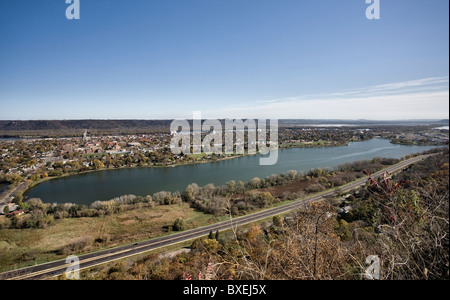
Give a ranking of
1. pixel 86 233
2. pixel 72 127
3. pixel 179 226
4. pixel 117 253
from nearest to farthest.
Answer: pixel 117 253 → pixel 86 233 → pixel 179 226 → pixel 72 127

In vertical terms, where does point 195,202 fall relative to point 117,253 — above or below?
above

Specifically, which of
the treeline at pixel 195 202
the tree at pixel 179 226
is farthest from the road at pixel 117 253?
the treeline at pixel 195 202

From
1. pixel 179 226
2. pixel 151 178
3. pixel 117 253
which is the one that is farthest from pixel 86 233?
pixel 151 178

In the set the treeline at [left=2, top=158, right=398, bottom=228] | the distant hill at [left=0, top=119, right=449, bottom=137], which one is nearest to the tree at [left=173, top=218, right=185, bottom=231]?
the treeline at [left=2, top=158, right=398, bottom=228]

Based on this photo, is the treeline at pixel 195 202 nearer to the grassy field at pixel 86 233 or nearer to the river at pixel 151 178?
the grassy field at pixel 86 233

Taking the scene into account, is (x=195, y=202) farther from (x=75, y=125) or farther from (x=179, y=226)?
(x=75, y=125)
